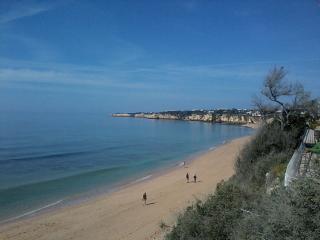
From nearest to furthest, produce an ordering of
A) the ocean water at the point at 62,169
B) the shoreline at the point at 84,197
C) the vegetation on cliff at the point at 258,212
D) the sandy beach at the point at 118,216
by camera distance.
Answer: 1. the vegetation on cliff at the point at 258,212
2. the sandy beach at the point at 118,216
3. the shoreline at the point at 84,197
4. the ocean water at the point at 62,169

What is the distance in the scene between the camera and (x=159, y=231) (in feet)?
57.8

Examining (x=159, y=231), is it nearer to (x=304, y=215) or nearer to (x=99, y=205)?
(x=99, y=205)

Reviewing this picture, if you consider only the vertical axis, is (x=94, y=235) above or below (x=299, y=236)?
below

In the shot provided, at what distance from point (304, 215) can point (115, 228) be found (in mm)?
14817

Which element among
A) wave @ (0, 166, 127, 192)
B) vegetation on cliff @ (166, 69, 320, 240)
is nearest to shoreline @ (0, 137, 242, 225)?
wave @ (0, 166, 127, 192)

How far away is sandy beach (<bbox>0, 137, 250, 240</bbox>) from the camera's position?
18.3 meters

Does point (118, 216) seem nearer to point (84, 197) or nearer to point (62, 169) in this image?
point (84, 197)

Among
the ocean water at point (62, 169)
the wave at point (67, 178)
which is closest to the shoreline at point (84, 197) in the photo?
the ocean water at point (62, 169)

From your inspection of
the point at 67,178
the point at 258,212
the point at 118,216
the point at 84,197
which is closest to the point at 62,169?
the point at 67,178

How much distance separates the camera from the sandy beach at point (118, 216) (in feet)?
60.2

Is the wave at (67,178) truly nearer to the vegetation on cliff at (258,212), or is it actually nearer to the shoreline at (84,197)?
the shoreline at (84,197)

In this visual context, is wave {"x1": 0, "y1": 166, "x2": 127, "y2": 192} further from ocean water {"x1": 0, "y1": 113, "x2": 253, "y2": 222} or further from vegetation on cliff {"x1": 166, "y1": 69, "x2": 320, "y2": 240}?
vegetation on cliff {"x1": 166, "y1": 69, "x2": 320, "y2": 240}

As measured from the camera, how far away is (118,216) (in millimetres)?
21359

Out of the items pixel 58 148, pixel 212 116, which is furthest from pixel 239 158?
pixel 212 116
